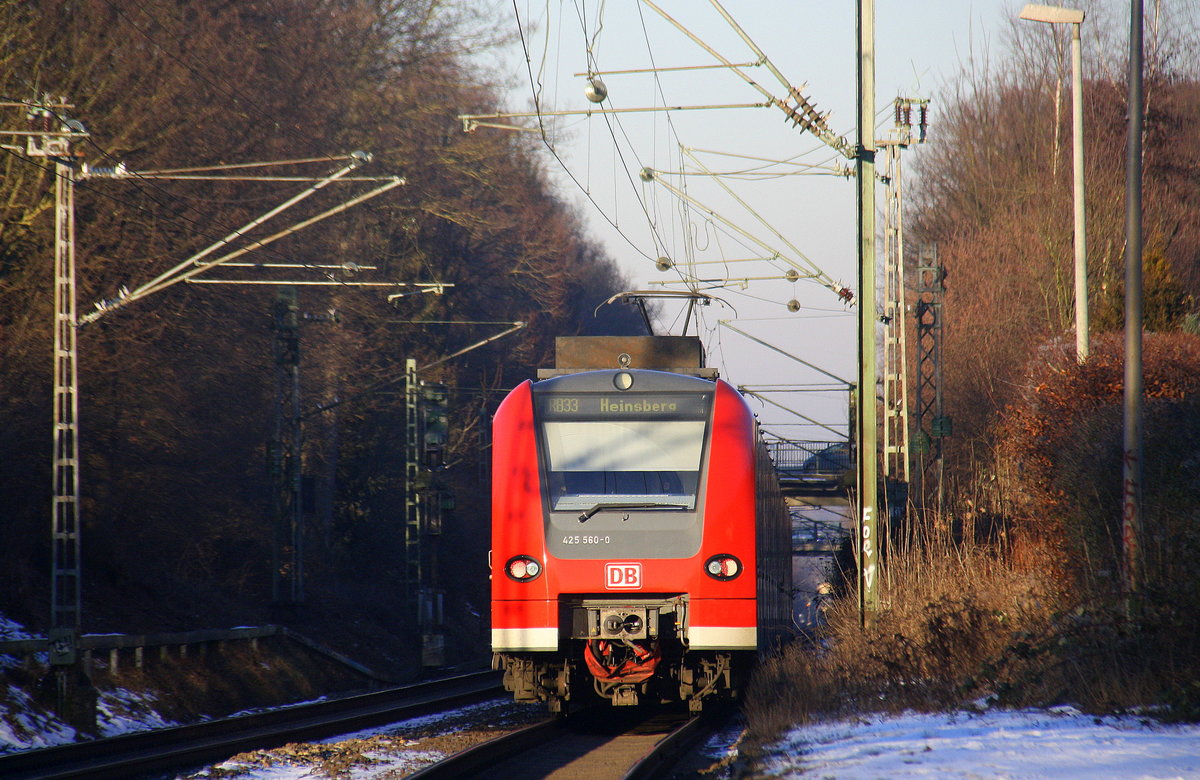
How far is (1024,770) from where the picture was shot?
660 centimetres

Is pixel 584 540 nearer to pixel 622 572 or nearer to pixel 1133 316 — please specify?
pixel 622 572

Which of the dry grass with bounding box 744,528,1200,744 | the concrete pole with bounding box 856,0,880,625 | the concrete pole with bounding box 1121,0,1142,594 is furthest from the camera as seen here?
the concrete pole with bounding box 856,0,880,625

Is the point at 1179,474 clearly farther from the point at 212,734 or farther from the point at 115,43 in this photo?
the point at 115,43

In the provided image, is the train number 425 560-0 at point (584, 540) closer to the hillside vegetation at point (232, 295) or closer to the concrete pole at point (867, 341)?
the concrete pole at point (867, 341)

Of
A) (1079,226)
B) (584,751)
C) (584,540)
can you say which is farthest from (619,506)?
(1079,226)

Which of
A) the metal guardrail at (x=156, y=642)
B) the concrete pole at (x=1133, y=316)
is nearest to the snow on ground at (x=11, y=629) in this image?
the metal guardrail at (x=156, y=642)

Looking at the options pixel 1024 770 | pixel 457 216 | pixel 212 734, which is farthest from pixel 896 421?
pixel 1024 770

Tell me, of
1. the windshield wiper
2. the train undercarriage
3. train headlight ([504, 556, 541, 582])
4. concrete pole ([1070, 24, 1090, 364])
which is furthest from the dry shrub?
concrete pole ([1070, 24, 1090, 364])

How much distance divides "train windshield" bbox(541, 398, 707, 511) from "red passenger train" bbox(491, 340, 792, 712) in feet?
0.04

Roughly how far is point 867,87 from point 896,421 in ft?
51.4

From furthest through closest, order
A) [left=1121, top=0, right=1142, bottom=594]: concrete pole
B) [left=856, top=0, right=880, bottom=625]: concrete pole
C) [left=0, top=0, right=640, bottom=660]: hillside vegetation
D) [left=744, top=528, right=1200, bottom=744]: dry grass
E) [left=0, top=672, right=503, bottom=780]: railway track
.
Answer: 1. [left=0, top=0, right=640, bottom=660]: hillside vegetation
2. [left=856, top=0, right=880, bottom=625]: concrete pole
3. [left=1121, top=0, right=1142, bottom=594]: concrete pole
4. [left=0, top=672, right=503, bottom=780]: railway track
5. [left=744, top=528, right=1200, bottom=744]: dry grass

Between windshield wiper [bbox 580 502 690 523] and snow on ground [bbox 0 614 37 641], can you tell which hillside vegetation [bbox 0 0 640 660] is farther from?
windshield wiper [bbox 580 502 690 523]

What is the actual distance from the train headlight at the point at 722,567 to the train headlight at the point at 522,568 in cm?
145

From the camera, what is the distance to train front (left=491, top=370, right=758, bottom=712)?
426 inches
